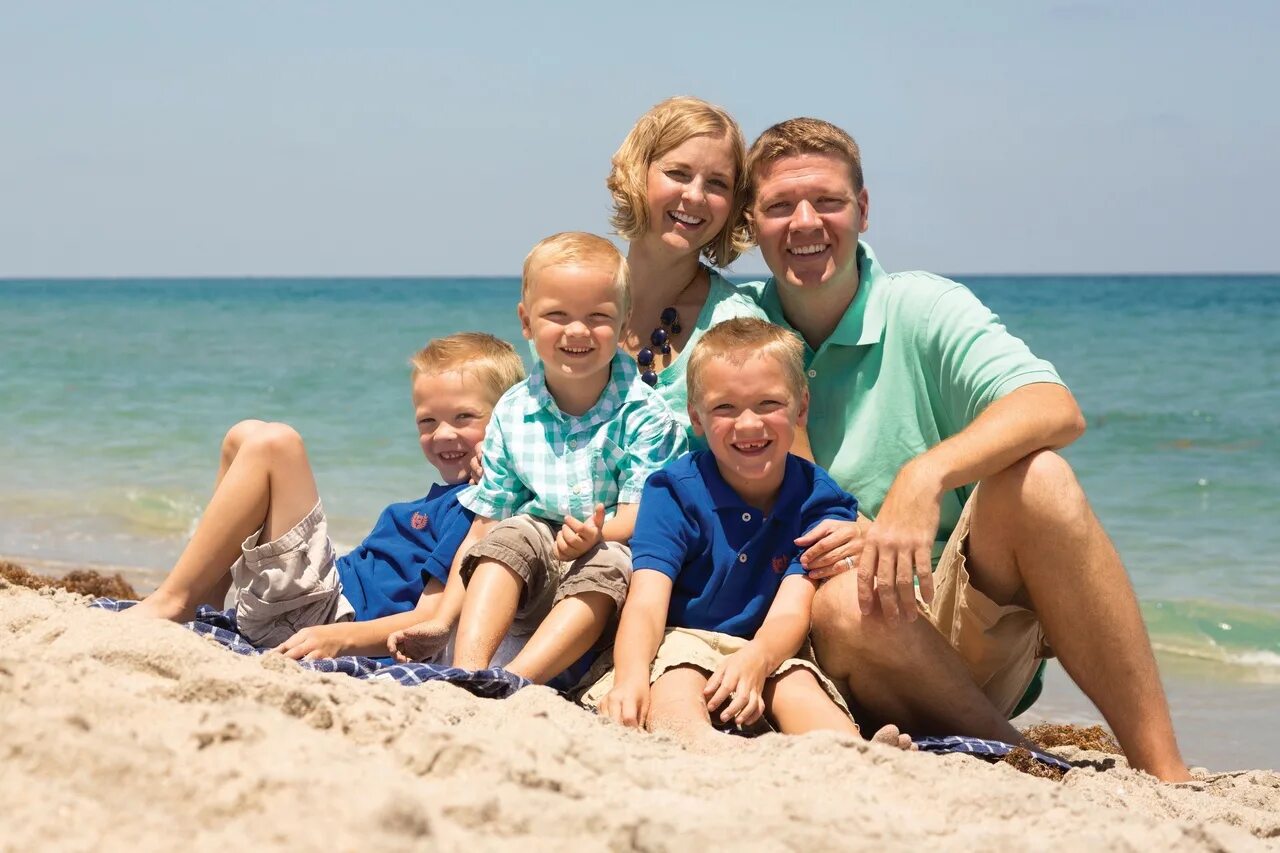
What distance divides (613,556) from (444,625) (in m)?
0.54

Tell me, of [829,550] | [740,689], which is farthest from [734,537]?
[740,689]

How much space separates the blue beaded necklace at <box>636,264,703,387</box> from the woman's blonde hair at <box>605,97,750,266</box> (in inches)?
11.4

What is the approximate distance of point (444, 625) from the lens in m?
3.82

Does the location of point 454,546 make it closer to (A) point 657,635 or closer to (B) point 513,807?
(A) point 657,635

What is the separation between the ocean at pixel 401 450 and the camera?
21.2ft

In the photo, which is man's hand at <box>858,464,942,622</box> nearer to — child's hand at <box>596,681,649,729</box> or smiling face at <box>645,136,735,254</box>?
child's hand at <box>596,681,649,729</box>

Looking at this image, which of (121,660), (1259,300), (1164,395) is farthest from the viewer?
(1259,300)

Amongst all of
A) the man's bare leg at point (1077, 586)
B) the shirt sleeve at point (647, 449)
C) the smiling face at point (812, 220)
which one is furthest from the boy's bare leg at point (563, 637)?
the smiling face at point (812, 220)

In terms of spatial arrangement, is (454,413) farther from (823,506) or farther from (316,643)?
(823,506)

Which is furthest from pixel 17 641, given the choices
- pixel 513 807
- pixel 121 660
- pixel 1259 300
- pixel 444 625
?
pixel 1259 300

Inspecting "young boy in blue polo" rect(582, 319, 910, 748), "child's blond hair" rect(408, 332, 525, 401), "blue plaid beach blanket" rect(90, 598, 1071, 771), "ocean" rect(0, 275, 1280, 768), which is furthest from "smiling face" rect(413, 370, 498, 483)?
"ocean" rect(0, 275, 1280, 768)

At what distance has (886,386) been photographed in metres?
4.05

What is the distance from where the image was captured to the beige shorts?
155 inches

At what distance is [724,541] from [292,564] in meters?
1.32
